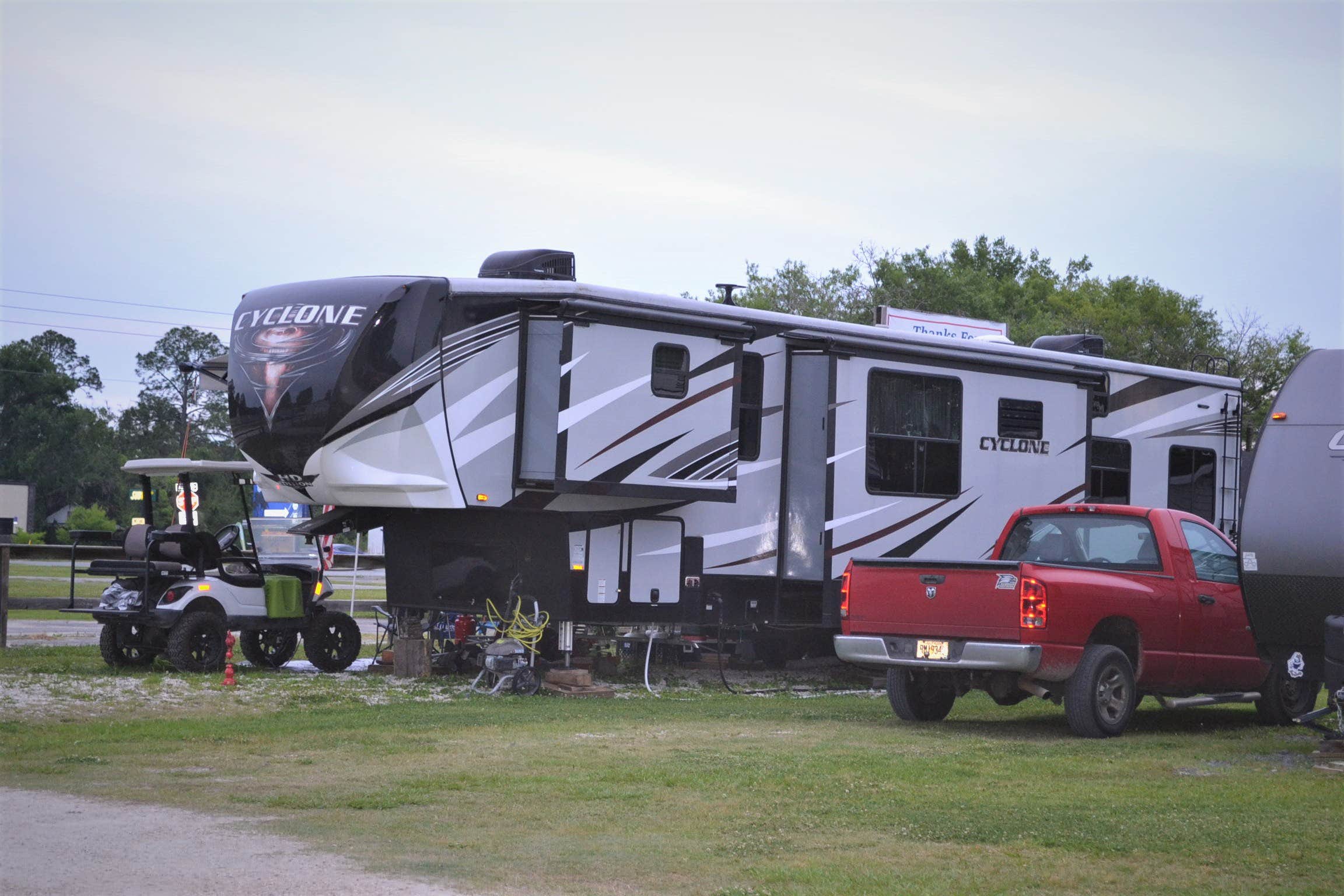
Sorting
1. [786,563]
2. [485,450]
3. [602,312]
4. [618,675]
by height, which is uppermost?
[602,312]

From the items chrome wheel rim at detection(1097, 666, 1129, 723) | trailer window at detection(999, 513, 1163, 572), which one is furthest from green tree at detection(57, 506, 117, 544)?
chrome wheel rim at detection(1097, 666, 1129, 723)

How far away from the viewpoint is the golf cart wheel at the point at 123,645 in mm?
15422

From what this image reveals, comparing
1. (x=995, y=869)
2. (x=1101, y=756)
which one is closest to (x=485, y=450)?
(x=1101, y=756)

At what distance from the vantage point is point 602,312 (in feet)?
44.4

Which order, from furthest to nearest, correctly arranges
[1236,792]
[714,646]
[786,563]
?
[714,646]
[786,563]
[1236,792]

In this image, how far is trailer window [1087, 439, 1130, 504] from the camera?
17.8 m

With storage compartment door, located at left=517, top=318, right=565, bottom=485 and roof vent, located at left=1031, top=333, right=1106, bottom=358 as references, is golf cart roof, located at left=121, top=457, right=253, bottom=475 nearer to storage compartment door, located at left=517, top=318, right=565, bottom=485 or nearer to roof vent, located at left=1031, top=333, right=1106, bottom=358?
storage compartment door, located at left=517, top=318, right=565, bottom=485

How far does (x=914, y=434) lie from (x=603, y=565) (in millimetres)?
3773

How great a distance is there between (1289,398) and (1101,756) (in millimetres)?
2994

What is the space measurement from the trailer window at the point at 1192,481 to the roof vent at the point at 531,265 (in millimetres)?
8400

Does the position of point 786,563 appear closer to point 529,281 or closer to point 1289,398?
point 529,281

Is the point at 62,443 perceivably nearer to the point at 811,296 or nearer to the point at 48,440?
the point at 48,440

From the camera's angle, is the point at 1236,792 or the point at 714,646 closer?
the point at 1236,792

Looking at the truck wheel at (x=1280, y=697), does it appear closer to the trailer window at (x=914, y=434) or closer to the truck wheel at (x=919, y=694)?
the truck wheel at (x=919, y=694)
